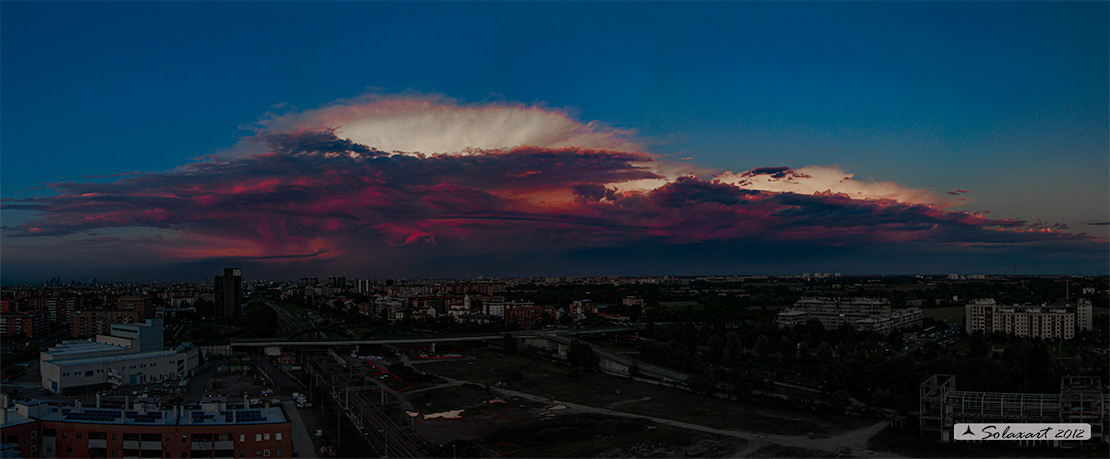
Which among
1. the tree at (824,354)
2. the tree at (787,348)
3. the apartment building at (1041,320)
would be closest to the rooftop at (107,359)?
the tree at (787,348)

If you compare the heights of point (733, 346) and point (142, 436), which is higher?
point (142, 436)

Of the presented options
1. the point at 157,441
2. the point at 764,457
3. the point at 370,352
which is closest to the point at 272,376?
the point at 370,352

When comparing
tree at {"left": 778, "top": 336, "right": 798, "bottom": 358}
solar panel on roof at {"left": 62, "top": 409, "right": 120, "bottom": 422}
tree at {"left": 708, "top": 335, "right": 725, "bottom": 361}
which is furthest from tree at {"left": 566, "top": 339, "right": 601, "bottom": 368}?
solar panel on roof at {"left": 62, "top": 409, "right": 120, "bottom": 422}

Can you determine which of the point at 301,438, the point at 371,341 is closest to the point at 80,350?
the point at 371,341

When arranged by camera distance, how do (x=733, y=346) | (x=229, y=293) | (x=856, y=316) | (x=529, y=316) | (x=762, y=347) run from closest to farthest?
(x=733, y=346)
(x=762, y=347)
(x=856, y=316)
(x=529, y=316)
(x=229, y=293)

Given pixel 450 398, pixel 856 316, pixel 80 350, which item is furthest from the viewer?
pixel 856 316

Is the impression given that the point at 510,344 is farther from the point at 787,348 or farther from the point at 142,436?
the point at 142,436

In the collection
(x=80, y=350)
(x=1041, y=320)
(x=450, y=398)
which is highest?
(x=1041, y=320)
